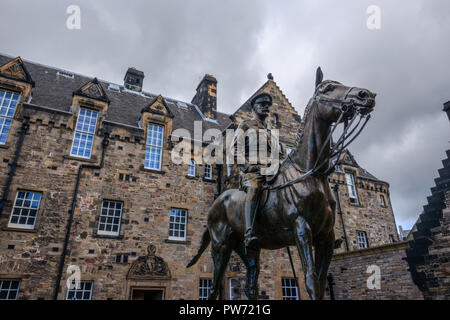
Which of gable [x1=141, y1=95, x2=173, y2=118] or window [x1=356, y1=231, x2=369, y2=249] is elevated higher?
gable [x1=141, y1=95, x2=173, y2=118]

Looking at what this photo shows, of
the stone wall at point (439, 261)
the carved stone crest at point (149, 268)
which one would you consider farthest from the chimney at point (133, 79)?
the stone wall at point (439, 261)

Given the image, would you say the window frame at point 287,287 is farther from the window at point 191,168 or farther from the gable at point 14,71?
the gable at point 14,71

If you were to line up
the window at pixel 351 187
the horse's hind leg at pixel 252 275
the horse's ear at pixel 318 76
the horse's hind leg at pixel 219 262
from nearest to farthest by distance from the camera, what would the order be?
1. the horse's ear at pixel 318 76
2. the horse's hind leg at pixel 252 275
3. the horse's hind leg at pixel 219 262
4. the window at pixel 351 187

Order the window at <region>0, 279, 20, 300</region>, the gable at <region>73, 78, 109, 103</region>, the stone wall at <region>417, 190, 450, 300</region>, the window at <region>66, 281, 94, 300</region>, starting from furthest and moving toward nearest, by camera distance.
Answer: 1. the gable at <region>73, 78, 109, 103</region>
2. the window at <region>66, 281, 94, 300</region>
3. the window at <region>0, 279, 20, 300</region>
4. the stone wall at <region>417, 190, 450, 300</region>

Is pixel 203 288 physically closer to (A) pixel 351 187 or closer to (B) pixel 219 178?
(B) pixel 219 178

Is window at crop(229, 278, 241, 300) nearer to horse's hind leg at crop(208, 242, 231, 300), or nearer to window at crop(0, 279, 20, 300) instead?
window at crop(0, 279, 20, 300)

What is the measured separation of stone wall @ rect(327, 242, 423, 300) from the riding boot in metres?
10.5

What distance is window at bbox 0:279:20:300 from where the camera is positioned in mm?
11741

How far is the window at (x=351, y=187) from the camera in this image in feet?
76.2

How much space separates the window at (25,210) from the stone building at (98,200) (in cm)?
4

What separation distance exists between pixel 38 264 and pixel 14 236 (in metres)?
1.57

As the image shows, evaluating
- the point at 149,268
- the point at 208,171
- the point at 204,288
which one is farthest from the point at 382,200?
the point at 149,268

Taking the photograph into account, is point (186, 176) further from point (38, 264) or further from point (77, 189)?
point (38, 264)

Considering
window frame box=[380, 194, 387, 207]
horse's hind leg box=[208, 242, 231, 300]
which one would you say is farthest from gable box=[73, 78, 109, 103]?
window frame box=[380, 194, 387, 207]
